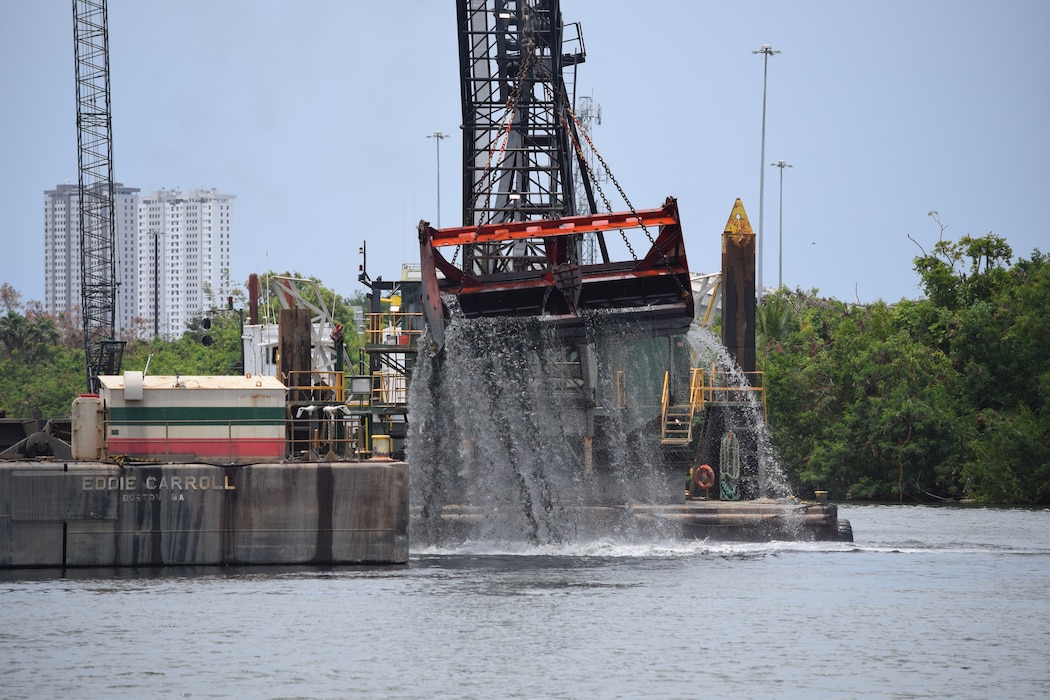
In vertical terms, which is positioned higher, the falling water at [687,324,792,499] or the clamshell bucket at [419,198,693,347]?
the clamshell bucket at [419,198,693,347]

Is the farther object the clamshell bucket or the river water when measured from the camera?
the clamshell bucket

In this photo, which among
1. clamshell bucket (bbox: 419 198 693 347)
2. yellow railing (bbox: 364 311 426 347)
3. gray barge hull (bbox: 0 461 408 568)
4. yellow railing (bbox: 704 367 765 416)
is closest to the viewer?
gray barge hull (bbox: 0 461 408 568)

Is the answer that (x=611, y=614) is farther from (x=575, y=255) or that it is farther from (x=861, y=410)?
(x=861, y=410)

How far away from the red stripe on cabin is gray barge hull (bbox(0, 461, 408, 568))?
182 centimetres

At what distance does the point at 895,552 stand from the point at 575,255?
1248 cm

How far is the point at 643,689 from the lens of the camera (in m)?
27.8

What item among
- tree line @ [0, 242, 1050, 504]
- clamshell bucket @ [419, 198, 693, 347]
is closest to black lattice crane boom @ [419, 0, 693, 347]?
clamshell bucket @ [419, 198, 693, 347]

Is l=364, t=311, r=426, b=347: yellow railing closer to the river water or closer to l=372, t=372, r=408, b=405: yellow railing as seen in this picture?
l=372, t=372, r=408, b=405: yellow railing

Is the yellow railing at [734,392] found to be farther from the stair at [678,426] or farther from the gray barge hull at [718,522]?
the gray barge hull at [718,522]

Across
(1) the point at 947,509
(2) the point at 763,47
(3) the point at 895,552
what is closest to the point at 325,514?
(3) the point at 895,552

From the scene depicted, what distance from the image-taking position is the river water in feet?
92.4

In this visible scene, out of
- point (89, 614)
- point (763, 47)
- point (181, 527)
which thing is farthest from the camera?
point (763, 47)

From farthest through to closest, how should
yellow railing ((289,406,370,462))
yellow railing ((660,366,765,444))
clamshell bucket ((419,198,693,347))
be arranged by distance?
yellow railing ((660,366,765,444)) < clamshell bucket ((419,198,693,347)) < yellow railing ((289,406,370,462))

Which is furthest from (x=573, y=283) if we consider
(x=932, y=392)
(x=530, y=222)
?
(x=932, y=392)
